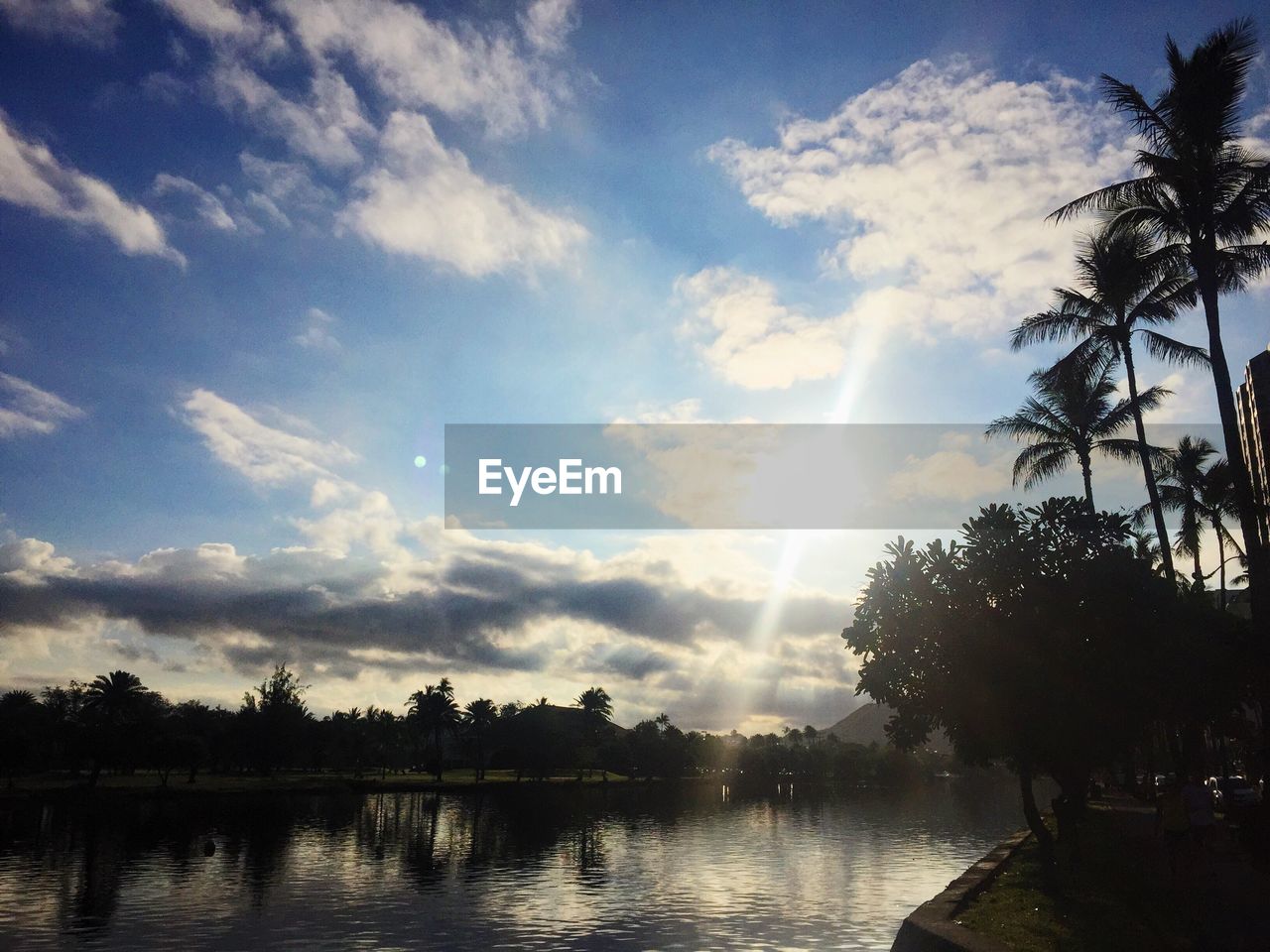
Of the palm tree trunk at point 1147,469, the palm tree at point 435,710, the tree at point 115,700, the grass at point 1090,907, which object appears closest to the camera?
the grass at point 1090,907

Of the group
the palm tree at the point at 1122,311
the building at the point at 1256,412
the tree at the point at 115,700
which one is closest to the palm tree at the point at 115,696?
the tree at the point at 115,700

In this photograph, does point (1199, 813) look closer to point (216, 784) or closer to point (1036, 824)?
point (1036, 824)

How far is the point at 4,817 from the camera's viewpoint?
65.2m

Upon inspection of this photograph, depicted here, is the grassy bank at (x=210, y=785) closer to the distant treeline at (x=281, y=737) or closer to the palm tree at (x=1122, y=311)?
the distant treeline at (x=281, y=737)

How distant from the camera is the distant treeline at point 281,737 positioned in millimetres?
97625

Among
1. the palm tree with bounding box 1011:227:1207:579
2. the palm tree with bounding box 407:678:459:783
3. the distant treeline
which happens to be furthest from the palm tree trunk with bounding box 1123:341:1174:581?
the palm tree with bounding box 407:678:459:783

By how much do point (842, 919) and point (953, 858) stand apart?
1961cm

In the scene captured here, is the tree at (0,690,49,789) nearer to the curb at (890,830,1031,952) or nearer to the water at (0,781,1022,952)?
the water at (0,781,1022,952)

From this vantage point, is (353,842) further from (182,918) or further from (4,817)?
(4,817)

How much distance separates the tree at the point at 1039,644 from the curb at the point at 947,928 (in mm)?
2994

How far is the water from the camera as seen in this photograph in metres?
24.7

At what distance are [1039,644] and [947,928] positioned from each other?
7144 millimetres

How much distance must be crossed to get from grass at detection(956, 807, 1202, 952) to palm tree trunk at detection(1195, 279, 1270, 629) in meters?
7.12

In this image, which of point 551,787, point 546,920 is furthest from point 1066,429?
point 551,787
